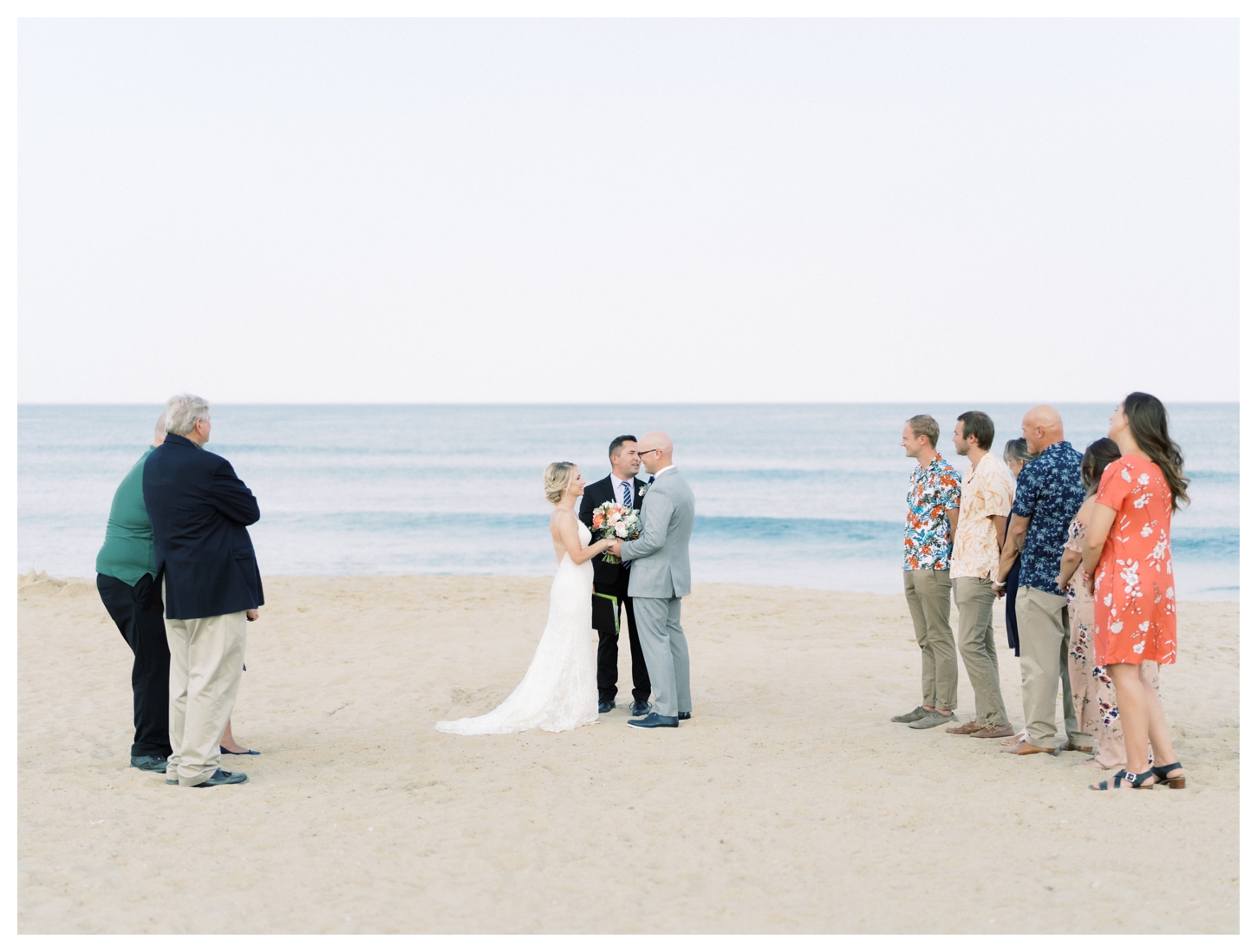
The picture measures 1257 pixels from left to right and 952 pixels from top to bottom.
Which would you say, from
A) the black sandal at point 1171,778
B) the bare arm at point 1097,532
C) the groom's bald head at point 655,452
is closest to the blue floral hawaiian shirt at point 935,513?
the bare arm at point 1097,532

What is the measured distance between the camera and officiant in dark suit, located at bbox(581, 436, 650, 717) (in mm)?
7094

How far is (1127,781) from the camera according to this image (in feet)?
16.8

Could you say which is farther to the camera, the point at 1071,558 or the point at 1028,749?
the point at 1028,749

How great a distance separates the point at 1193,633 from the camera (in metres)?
10.3

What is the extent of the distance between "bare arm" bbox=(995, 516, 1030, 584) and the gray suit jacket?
6.31ft

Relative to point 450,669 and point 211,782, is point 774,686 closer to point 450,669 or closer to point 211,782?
point 450,669

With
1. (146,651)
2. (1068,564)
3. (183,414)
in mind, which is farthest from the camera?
(146,651)

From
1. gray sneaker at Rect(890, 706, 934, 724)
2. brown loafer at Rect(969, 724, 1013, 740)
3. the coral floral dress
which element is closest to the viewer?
the coral floral dress

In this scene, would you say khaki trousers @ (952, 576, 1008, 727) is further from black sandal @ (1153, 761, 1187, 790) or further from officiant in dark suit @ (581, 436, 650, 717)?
officiant in dark suit @ (581, 436, 650, 717)

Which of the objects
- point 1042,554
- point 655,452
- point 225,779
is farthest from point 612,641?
point 1042,554

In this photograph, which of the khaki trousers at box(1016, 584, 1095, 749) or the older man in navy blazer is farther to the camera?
the khaki trousers at box(1016, 584, 1095, 749)

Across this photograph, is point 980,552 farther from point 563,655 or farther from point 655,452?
point 563,655

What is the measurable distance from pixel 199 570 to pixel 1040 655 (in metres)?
4.57

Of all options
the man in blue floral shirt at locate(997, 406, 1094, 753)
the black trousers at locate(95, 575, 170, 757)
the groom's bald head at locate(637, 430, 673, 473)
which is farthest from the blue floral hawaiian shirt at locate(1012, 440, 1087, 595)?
the black trousers at locate(95, 575, 170, 757)
